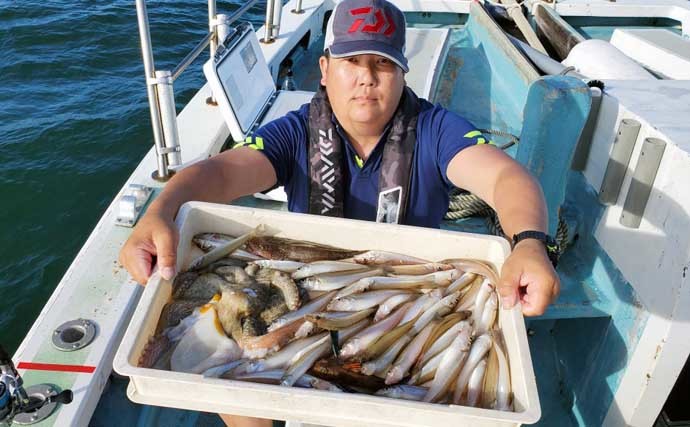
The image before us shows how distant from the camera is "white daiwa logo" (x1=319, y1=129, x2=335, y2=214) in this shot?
8.27 feet

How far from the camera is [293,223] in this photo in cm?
207

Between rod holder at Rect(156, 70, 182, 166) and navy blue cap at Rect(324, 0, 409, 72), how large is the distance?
1.21 metres

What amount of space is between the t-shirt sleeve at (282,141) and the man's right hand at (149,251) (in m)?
0.75

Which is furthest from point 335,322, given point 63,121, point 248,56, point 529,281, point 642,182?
point 63,121

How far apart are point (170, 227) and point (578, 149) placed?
2309 millimetres

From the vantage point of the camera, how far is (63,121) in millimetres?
7578

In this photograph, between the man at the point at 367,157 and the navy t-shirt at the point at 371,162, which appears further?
the navy t-shirt at the point at 371,162

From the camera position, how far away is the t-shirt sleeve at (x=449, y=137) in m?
2.40

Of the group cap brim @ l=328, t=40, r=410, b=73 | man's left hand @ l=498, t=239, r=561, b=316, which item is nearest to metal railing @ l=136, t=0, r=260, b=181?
cap brim @ l=328, t=40, r=410, b=73

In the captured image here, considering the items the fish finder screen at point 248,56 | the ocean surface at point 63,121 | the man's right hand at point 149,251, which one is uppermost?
the man's right hand at point 149,251

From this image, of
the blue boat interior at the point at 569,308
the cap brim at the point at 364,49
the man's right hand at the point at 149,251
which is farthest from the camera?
the blue boat interior at the point at 569,308

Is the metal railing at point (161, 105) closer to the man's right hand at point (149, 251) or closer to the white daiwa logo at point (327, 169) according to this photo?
the white daiwa logo at point (327, 169)

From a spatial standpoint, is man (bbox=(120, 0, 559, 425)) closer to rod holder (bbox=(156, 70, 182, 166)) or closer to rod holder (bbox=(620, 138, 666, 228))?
rod holder (bbox=(620, 138, 666, 228))

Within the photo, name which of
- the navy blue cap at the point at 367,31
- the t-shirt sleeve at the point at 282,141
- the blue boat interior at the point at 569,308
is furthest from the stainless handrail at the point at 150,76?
the navy blue cap at the point at 367,31
